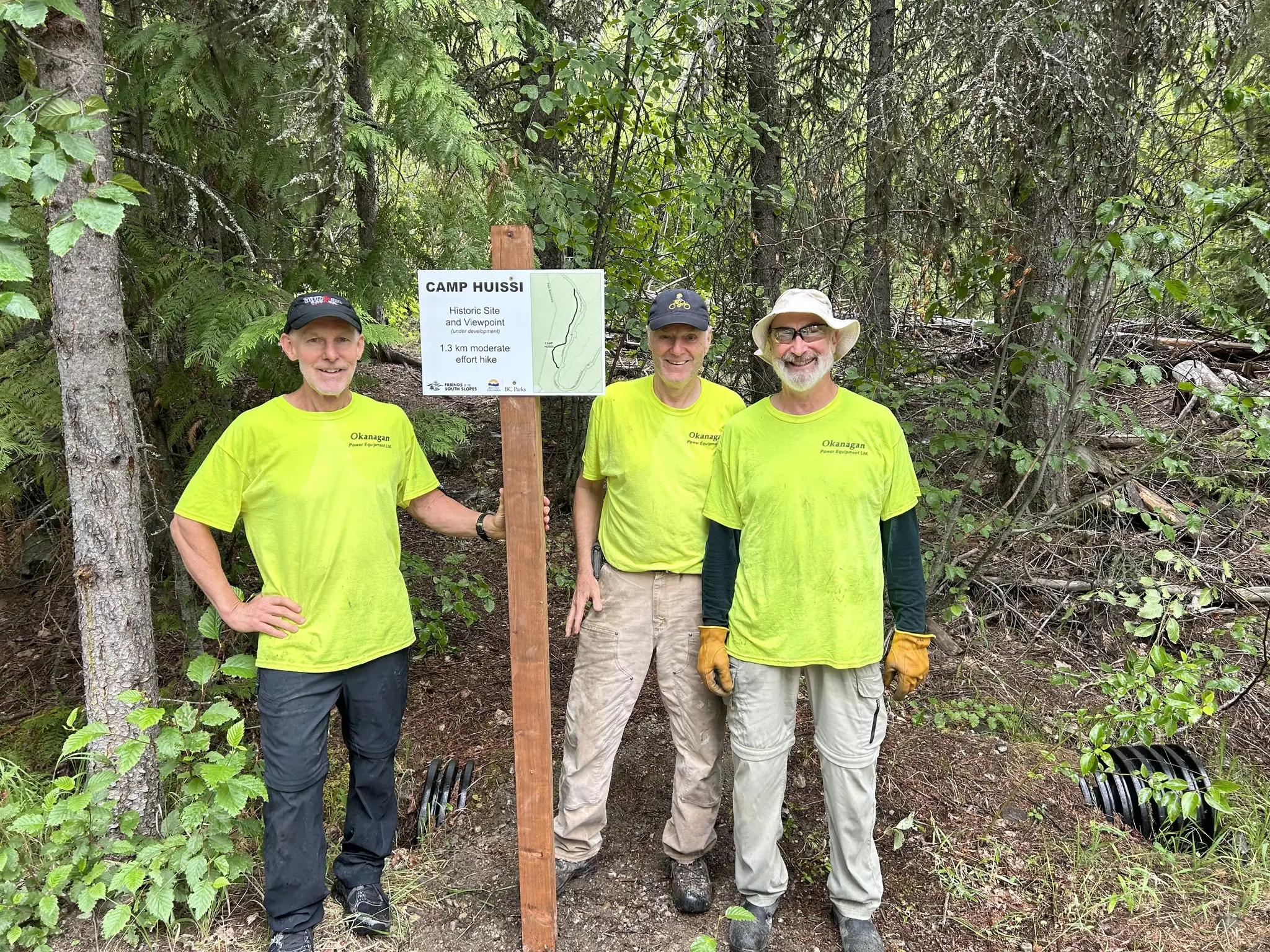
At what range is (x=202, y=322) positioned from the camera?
3266mm

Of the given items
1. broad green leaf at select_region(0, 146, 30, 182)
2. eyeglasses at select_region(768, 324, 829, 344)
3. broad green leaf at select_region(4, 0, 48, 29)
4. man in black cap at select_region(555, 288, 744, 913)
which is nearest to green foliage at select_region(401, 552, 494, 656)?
man in black cap at select_region(555, 288, 744, 913)

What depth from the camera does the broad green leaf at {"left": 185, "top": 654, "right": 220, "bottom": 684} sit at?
291cm

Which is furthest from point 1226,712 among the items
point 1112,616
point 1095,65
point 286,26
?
point 286,26

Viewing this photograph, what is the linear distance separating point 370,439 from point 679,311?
122 centimetres

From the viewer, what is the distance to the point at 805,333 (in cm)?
273

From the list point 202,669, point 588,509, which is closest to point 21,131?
point 202,669

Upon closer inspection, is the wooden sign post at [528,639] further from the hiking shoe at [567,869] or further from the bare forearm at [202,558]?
the bare forearm at [202,558]

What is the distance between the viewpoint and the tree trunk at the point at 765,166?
576 centimetres

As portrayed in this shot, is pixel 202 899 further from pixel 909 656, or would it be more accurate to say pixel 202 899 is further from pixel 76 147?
pixel 909 656

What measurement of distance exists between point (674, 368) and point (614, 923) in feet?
7.29

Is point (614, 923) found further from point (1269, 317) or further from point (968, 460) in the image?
point (1269, 317)

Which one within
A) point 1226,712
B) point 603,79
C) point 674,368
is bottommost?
point 1226,712

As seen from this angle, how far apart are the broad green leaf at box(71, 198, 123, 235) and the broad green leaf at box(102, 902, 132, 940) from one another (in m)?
2.35

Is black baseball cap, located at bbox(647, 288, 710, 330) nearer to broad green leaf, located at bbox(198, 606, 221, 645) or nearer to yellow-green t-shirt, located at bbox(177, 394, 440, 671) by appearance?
yellow-green t-shirt, located at bbox(177, 394, 440, 671)
